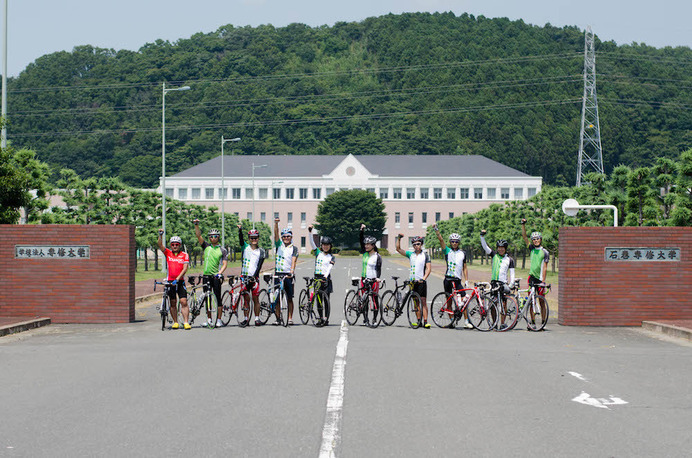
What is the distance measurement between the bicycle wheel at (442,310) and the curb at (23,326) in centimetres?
773

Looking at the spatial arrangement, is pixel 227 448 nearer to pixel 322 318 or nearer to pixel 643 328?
pixel 322 318

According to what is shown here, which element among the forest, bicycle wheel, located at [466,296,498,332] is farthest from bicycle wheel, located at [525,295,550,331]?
the forest

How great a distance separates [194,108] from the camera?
140 meters

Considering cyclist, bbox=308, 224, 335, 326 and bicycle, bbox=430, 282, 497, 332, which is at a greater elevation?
cyclist, bbox=308, 224, 335, 326

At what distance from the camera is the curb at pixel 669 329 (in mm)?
15102

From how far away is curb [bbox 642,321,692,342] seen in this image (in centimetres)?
1510

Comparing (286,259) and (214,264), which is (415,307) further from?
(214,264)

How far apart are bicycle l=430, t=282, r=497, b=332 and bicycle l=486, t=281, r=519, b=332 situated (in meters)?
0.13

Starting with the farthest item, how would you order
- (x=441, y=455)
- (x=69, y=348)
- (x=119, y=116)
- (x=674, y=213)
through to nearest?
(x=119, y=116) < (x=674, y=213) < (x=69, y=348) < (x=441, y=455)

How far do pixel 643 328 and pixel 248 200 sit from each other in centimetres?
10662

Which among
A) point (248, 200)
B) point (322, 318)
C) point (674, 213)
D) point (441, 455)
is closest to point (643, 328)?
point (322, 318)

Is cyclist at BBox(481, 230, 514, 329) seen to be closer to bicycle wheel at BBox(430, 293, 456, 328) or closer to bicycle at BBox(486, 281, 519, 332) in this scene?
bicycle at BBox(486, 281, 519, 332)

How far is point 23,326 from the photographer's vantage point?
16047 millimetres

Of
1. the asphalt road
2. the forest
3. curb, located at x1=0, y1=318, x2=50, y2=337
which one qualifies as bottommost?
curb, located at x1=0, y1=318, x2=50, y2=337
